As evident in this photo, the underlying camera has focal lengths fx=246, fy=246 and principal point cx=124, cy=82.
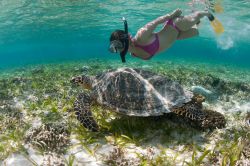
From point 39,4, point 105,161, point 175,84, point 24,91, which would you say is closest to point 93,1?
point 39,4

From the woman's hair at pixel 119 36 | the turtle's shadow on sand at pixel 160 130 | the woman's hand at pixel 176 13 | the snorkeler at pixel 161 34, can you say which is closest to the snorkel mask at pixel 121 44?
the woman's hair at pixel 119 36

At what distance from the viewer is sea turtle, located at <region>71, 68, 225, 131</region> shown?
16.4 ft

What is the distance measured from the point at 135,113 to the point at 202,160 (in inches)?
61.4

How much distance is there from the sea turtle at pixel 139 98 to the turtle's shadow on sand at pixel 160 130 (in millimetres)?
233

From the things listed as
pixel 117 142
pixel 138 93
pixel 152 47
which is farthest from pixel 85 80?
pixel 152 47

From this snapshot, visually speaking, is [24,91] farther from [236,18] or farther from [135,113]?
[236,18]

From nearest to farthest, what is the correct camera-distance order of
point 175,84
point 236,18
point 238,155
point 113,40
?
point 238,155 → point 175,84 → point 113,40 → point 236,18

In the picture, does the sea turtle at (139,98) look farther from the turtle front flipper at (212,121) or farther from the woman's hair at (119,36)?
the woman's hair at (119,36)

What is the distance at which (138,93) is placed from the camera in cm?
527

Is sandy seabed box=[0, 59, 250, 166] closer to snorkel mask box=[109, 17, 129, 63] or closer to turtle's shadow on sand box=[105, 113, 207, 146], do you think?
turtle's shadow on sand box=[105, 113, 207, 146]

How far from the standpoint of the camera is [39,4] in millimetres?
25625

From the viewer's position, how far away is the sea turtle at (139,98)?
16.4 feet

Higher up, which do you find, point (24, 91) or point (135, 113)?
point (135, 113)

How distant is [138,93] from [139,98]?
0.13 meters
